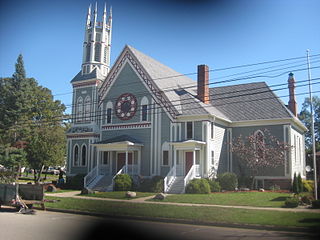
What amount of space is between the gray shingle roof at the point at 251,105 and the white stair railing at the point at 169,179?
6.87m

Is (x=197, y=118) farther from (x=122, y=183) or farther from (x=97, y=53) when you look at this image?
(x=97, y=53)

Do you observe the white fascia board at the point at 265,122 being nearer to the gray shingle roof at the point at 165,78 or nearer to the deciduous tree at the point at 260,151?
the deciduous tree at the point at 260,151

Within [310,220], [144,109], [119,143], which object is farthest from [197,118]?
[310,220]

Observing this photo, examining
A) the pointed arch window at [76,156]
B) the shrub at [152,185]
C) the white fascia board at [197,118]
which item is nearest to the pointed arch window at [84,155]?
the pointed arch window at [76,156]

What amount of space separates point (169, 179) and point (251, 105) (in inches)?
391

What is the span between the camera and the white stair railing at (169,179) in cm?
2353

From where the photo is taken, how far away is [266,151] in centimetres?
2494

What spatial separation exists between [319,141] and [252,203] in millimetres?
38114

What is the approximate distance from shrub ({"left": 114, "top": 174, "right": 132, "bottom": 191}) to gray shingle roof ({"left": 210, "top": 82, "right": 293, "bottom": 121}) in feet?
31.0

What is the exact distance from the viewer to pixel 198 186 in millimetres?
22562

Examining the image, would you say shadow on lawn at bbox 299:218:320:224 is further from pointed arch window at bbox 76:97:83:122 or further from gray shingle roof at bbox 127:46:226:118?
pointed arch window at bbox 76:97:83:122

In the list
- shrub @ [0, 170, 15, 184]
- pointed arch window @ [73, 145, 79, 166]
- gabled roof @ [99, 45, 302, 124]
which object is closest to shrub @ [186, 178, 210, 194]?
gabled roof @ [99, 45, 302, 124]

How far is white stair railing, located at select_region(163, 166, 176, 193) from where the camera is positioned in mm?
23531

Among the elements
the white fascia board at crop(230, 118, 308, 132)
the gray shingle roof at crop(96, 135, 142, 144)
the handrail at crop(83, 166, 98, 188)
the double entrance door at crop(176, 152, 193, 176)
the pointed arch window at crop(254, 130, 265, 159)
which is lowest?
the handrail at crop(83, 166, 98, 188)
